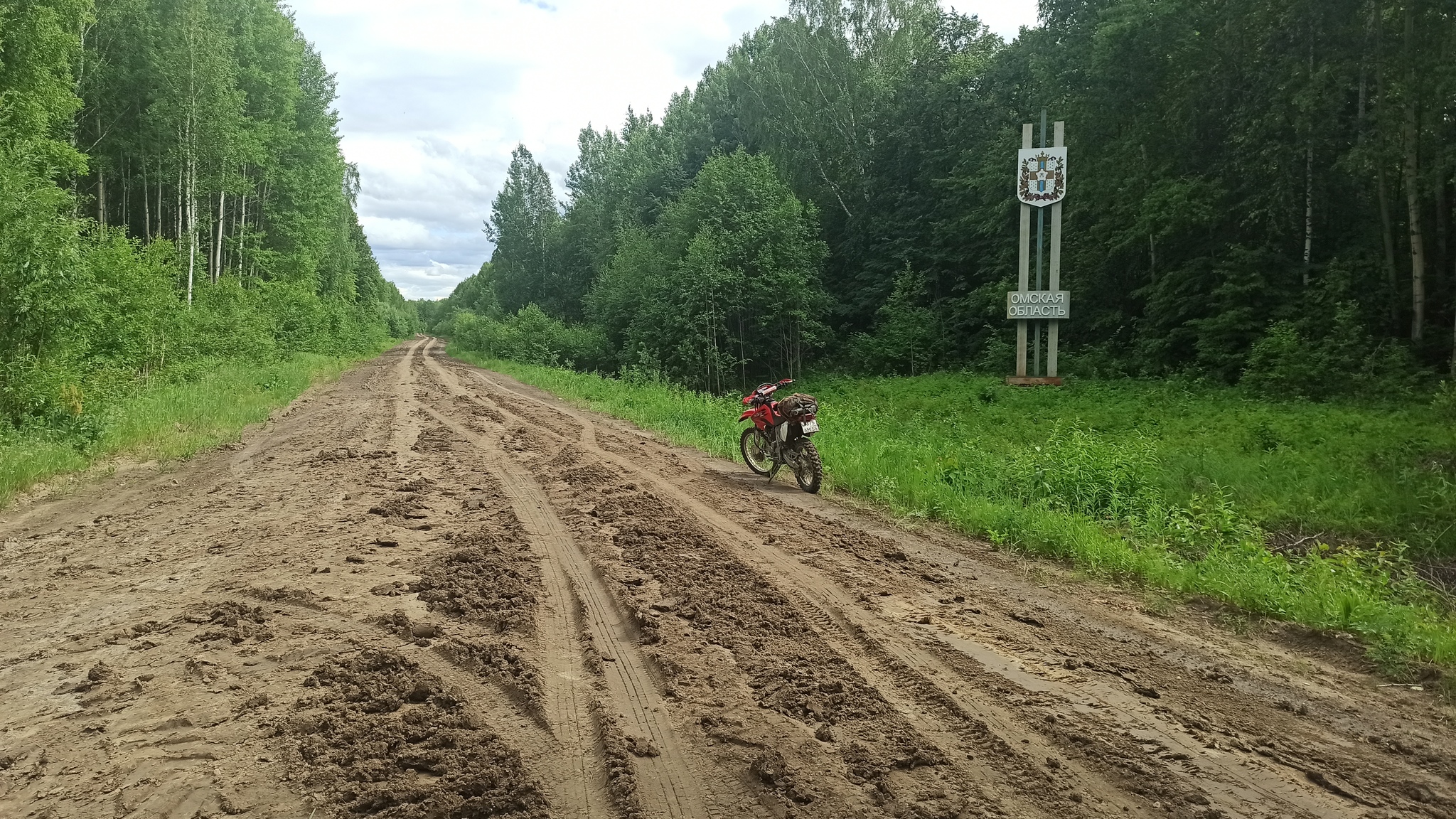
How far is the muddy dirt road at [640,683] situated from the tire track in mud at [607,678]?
0.02 meters

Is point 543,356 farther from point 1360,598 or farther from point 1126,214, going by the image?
point 1360,598

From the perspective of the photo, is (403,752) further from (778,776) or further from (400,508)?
(400,508)

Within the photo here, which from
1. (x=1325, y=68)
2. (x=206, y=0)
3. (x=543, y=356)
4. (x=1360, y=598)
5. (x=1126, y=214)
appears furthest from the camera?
(x=543, y=356)

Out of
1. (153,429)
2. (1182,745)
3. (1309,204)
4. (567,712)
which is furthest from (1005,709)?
(1309,204)

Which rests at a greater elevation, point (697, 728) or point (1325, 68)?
point (1325, 68)

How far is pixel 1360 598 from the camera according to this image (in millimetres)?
4895

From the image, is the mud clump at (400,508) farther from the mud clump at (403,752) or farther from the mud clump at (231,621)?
the mud clump at (403,752)

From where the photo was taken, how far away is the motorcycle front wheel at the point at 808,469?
8914 millimetres

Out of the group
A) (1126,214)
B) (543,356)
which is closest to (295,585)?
(1126,214)

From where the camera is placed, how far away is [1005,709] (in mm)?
3580

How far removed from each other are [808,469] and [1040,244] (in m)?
15.4

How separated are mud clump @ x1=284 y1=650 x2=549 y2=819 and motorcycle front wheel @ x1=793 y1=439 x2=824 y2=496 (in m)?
5.71

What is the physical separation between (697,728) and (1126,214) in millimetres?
23849

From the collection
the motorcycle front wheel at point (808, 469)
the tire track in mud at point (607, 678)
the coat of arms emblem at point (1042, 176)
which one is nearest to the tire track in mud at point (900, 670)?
the tire track in mud at point (607, 678)
